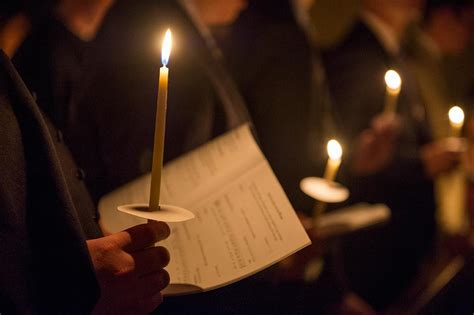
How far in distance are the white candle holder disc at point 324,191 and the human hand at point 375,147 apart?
54 centimetres

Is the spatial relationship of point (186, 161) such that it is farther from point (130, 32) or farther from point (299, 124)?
point (299, 124)

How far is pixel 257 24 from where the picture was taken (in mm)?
1266

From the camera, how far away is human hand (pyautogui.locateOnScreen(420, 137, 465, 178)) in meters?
1.46

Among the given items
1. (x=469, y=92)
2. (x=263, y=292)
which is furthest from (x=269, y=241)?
(x=469, y=92)

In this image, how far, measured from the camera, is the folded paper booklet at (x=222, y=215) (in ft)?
1.69

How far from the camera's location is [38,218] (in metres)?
0.46

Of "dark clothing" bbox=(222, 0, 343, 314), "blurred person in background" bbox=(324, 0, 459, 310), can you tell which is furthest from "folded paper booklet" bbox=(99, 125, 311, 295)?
"blurred person in background" bbox=(324, 0, 459, 310)

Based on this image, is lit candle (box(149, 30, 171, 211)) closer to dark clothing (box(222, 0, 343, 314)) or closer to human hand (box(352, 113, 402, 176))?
dark clothing (box(222, 0, 343, 314))

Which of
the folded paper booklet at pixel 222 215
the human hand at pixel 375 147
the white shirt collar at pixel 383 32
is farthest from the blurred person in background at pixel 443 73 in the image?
the folded paper booklet at pixel 222 215

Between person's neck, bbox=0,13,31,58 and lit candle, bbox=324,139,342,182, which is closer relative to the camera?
person's neck, bbox=0,13,31,58

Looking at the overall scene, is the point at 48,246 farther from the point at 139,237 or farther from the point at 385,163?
the point at 385,163

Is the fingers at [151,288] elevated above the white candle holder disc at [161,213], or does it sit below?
below

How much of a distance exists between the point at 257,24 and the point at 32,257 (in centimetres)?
95

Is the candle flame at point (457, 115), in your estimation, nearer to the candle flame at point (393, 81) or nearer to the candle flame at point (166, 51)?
the candle flame at point (393, 81)
